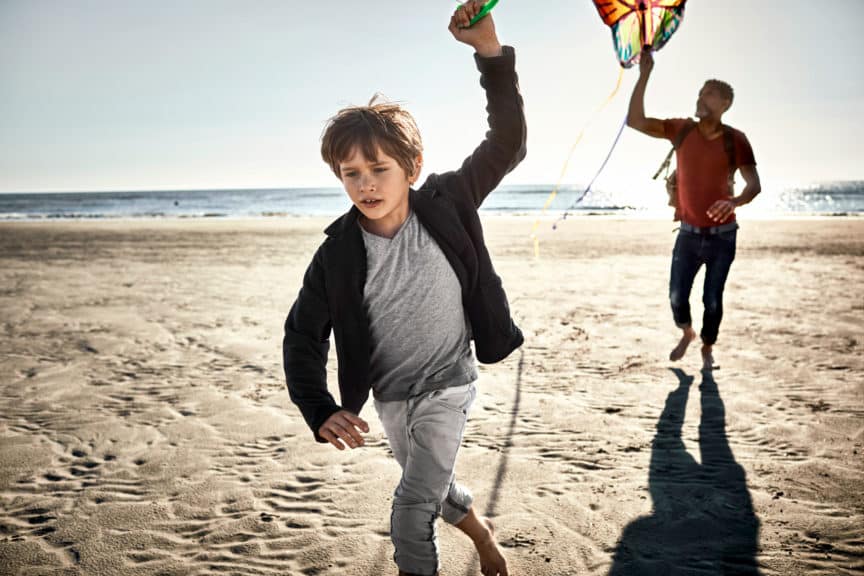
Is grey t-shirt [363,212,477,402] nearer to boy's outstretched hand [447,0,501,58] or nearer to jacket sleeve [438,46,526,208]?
jacket sleeve [438,46,526,208]

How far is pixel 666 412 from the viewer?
13.6 ft

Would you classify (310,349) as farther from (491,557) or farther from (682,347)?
(682,347)

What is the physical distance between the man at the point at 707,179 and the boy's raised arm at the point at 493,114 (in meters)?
2.49

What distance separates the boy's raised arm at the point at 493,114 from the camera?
215cm

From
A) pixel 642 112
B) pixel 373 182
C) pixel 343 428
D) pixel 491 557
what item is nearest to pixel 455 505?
pixel 491 557

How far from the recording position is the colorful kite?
388cm

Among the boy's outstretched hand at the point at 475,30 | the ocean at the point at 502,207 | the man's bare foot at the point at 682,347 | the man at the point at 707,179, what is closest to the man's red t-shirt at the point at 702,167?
the man at the point at 707,179

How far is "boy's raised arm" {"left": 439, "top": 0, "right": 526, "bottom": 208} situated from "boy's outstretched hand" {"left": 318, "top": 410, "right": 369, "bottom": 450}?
3.00 feet

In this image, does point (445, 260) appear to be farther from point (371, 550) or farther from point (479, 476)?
point (479, 476)

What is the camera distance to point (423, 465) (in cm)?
206

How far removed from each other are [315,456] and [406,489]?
169cm

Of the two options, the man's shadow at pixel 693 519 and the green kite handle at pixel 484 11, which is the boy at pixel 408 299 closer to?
the green kite handle at pixel 484 11

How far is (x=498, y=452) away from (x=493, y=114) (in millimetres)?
2133

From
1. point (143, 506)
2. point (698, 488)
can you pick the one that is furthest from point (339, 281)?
point (698, 488)
